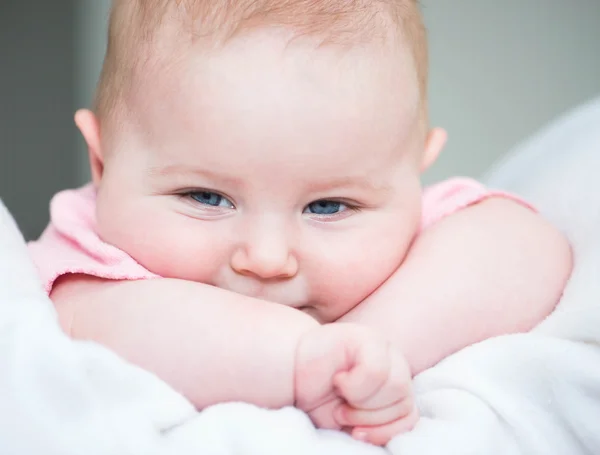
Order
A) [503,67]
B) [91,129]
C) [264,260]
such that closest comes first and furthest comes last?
[264,260]
[91,129]
[503,67]

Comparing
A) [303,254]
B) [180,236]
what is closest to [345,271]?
[303,254]

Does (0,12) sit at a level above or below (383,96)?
below

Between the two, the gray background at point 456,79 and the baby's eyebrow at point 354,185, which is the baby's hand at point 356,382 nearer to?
the baby's eyebrow at point 354,185

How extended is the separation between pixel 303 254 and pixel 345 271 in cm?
6

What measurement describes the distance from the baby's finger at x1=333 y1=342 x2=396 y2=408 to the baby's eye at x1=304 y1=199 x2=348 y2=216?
0.23 metres

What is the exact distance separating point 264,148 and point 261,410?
0.27 meters

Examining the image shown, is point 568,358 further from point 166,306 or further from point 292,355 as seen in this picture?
point 166,306

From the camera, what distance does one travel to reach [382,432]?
68cm

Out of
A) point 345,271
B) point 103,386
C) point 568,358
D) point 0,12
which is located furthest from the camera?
point 0,12

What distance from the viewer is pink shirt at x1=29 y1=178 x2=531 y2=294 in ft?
2.67

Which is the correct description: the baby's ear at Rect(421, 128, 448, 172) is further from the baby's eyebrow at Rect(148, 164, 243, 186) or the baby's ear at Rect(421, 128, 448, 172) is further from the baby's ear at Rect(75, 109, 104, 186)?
the baby's ear at Rect(75, 109, 104, 186)

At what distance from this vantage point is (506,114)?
2154 mm

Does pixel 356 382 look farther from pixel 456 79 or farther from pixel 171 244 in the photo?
pixel 456 79

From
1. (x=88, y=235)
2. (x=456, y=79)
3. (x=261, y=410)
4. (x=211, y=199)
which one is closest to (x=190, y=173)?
(x=211, y=199)
